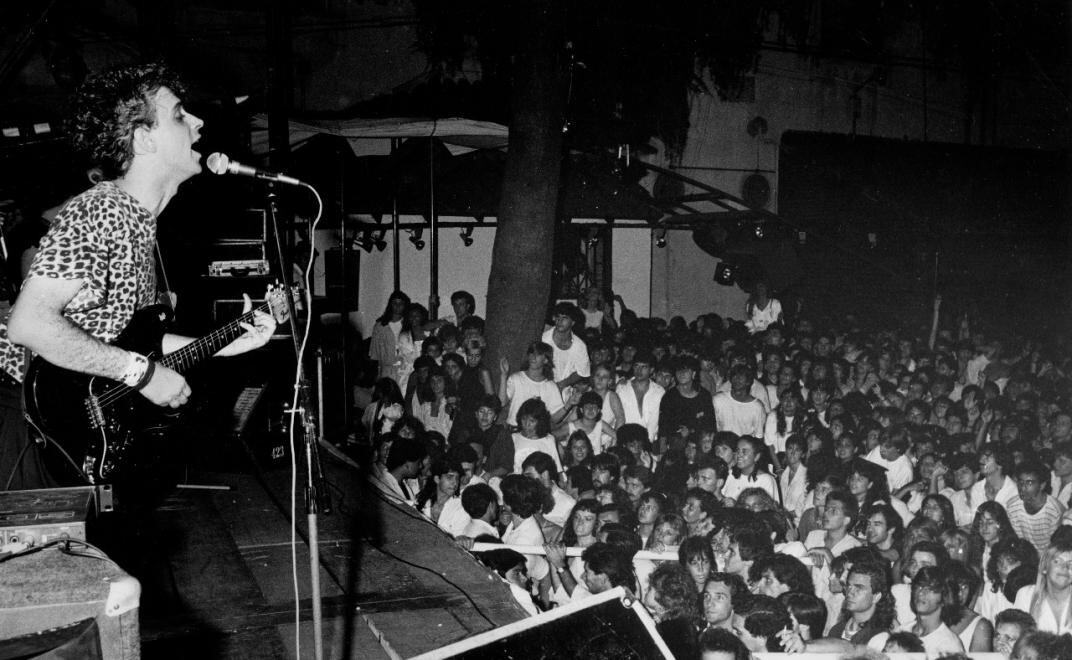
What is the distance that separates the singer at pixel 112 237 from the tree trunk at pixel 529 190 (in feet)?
15.6

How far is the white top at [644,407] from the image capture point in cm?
747

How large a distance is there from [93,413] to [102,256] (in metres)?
0.86

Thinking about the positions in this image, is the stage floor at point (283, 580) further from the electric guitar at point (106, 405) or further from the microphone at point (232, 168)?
the microphone at point (232, 168)

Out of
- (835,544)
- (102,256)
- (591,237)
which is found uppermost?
(591,237)

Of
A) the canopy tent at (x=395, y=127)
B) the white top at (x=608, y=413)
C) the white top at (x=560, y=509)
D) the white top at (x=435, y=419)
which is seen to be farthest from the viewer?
the canopy tent at (x=395, y=127)

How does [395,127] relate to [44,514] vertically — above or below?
above

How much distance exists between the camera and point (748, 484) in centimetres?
614

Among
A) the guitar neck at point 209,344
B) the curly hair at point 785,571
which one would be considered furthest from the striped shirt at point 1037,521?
the guitar neck at point 209,344

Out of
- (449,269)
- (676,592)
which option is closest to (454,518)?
(676,592)

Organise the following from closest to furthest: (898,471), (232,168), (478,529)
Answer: (232,168) → (478,529) → (898,471)

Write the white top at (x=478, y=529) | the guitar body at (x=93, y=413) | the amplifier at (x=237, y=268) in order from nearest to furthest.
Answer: the guitar body at (x=93, y=413) < the white top at (x=478, y=529) < the amplifier at (x=237, y=268)

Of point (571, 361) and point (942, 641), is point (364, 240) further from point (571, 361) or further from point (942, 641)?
point (942, 641)

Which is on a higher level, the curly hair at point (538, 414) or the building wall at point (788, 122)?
the building wall at point (788, 122)

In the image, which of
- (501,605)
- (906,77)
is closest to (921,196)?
(906,77)
